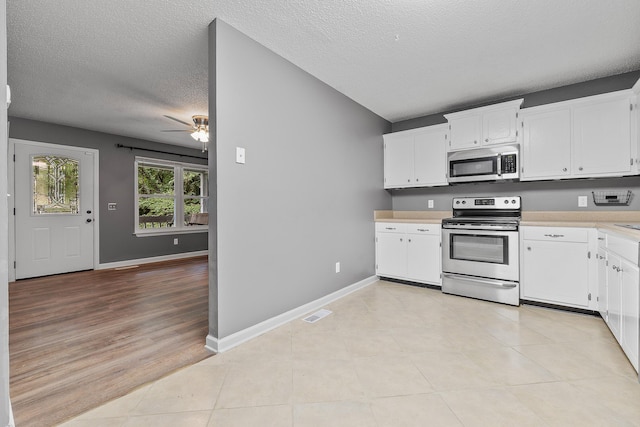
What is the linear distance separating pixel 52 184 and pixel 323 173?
4.40 m

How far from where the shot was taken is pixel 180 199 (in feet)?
20.7

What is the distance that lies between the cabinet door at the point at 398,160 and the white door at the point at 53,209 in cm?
479

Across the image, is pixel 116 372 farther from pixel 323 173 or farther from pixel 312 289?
pixel 323 173

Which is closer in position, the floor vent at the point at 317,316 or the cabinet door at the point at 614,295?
the cabinet door at the point at 614,295

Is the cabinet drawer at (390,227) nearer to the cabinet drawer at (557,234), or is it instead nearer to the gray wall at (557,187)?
the gray wall at (557,187)

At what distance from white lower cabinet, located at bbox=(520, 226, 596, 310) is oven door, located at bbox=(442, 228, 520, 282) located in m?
0.10

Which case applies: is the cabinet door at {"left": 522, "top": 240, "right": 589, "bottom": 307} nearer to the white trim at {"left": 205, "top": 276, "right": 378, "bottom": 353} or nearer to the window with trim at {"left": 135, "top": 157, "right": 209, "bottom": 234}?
the white trim at {"left": 205, "top": 276, "right": 378, "bottom": 353}

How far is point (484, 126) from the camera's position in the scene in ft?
11.4

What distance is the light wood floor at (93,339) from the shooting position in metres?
1.65

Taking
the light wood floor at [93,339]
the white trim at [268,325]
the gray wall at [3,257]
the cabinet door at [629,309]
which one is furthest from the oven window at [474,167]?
the gray wall at [3,257]

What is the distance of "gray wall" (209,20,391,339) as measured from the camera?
217 cm

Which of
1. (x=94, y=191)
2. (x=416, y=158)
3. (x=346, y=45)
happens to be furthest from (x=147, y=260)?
(x=346, y=45)

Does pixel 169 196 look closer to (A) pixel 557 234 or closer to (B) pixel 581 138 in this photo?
(A) pixel 557 234

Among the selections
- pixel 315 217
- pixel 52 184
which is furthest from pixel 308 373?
pixel 52 184
